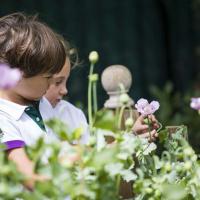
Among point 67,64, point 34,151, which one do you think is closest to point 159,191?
point 34,151

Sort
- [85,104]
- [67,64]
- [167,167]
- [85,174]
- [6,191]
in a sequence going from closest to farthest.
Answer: [6,191] < [85,174] < [167,167] < [67,64] < [85,104]

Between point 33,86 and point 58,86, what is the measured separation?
315mm

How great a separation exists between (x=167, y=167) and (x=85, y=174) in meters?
0.21

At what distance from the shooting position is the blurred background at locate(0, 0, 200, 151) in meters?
5.84

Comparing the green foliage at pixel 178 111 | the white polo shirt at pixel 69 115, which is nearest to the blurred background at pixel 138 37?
the green foliage at pixel 178 111

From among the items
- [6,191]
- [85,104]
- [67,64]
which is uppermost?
[85,104]

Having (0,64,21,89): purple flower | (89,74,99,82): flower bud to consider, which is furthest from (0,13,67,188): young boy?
(0,64,21,89): purple flower

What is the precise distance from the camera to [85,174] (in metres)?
1.47

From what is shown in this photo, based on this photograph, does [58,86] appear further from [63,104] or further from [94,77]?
[94,77]

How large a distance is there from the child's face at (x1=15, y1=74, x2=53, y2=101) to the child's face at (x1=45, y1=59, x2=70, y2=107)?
216mm

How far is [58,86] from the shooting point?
92.3 inches

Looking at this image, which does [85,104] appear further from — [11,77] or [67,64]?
[11,77]

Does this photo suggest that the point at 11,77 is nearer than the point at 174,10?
Yes

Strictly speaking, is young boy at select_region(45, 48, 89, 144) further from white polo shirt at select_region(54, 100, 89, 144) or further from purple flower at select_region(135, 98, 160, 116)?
purple flower at select_region(135, 98, 160, 116)
